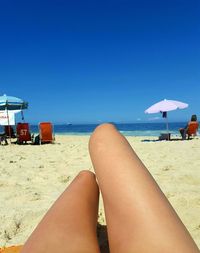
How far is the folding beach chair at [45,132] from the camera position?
1080 cm

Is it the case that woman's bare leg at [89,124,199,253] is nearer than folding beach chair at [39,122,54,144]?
Yes

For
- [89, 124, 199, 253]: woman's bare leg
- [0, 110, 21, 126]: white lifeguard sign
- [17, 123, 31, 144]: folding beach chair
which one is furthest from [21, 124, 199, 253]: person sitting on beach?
[0, 110, 21, 126]: white lifeguard sign

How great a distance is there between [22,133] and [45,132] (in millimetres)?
758

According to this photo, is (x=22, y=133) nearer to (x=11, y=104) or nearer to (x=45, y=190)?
(x=11, y=104)

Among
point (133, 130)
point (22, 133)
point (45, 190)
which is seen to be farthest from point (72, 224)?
point (133, 130)

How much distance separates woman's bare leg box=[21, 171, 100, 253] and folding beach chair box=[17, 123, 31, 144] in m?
9.60

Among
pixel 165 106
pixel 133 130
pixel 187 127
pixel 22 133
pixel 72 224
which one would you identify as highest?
pixel 165 106

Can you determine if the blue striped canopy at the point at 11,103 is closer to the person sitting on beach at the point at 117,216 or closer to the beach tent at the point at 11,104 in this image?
the beach tent at the point at 11,104

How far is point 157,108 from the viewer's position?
40.0ft

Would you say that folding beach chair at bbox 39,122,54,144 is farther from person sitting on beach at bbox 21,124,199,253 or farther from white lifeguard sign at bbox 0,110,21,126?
person sitting on beach at bbox 21,124,199,253

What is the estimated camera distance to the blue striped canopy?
1134 centimetres

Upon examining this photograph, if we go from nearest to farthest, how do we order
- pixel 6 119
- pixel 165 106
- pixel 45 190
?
pixel 45 190
pixel 165 106
pixel 6 119

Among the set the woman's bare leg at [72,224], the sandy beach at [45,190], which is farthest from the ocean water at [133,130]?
the woman's bare leg at [72,224]

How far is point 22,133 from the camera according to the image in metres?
10.9
